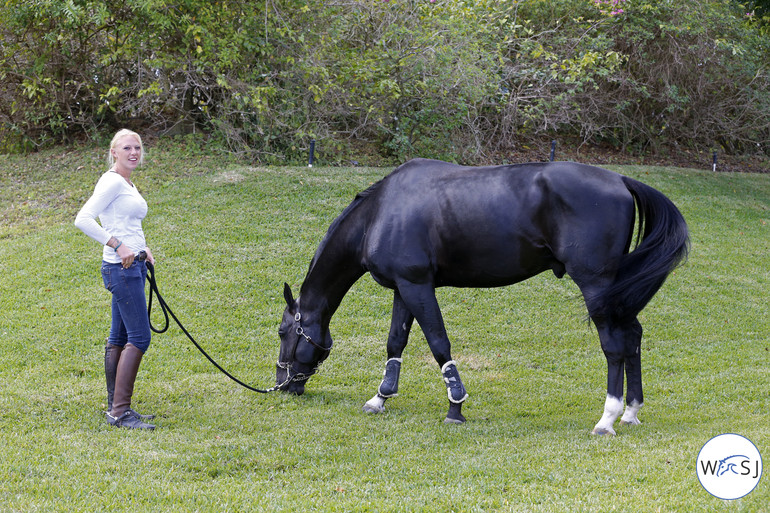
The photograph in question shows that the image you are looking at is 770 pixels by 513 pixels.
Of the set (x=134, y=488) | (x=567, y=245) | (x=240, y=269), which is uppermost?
(x=567, y=245)

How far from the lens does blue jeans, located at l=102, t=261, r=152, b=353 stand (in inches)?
182

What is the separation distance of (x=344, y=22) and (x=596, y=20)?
19.1 feet

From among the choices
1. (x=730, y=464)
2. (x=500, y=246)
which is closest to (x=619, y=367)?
(x=500, y=246)

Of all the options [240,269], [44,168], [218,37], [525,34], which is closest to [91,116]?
[44,168]

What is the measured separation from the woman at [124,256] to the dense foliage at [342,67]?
7.13 metres

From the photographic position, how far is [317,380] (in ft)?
20.8

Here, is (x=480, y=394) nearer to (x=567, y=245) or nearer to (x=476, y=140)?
(x=567, y=245)

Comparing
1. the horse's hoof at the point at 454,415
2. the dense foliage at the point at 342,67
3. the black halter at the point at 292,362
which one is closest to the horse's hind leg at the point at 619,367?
the horse's hoof at the point at 454,415

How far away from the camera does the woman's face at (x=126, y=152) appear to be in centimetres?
465

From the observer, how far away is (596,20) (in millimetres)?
15234

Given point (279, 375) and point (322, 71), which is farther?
point (322, 71)

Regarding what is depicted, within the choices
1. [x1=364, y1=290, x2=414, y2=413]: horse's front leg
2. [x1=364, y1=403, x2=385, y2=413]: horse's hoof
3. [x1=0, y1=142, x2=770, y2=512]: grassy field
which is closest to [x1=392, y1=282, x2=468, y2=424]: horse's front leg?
→ [x1=0, y1=142, x2=770, y2=512]: grassy field

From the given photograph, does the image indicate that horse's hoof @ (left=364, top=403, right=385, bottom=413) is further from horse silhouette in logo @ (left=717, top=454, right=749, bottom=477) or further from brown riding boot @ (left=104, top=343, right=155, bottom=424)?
horse silhouette in logo @ (left=717, top=454, right=749, bottom=477)

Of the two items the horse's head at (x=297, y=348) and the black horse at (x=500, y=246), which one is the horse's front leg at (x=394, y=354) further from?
the horse's head at (x=297, y=348)
